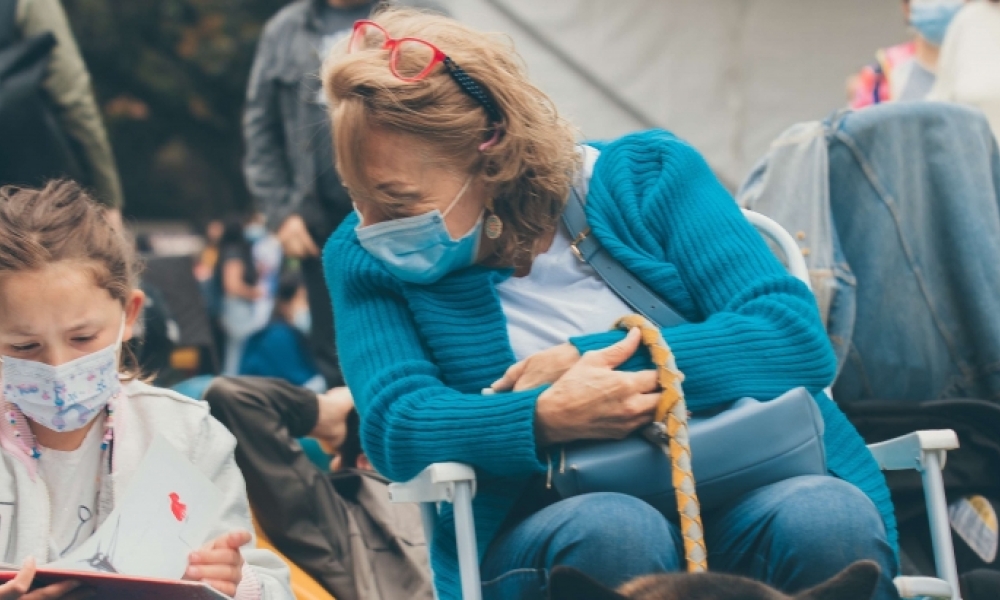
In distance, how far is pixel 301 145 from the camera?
199 inches

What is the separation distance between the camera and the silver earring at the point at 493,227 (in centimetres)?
281

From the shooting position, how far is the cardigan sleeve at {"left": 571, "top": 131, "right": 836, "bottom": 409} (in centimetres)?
254

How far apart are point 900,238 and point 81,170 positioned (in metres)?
2.90

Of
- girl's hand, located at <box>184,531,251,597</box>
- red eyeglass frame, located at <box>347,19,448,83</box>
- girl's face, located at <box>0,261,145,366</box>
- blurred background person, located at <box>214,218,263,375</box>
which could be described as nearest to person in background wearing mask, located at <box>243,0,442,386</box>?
red eyeglass frame, located at <box>347,19,448,83</box>

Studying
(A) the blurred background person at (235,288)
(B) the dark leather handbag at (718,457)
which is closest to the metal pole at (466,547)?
(B) the dark leather handbag at (718,457)

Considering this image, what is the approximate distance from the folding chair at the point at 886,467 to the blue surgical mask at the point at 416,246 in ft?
A: 1.39

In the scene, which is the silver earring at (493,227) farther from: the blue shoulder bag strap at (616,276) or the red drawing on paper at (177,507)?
the red drawing on paper at (177,507)

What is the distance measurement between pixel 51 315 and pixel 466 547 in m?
0.93

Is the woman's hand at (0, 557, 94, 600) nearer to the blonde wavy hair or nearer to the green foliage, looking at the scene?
the blonde wavy hair

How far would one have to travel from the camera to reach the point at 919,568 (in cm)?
334

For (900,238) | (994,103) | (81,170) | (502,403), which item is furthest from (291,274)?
(502,403)

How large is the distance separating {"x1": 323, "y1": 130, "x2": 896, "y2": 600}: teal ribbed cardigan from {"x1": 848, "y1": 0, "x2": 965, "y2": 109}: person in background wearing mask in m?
2.81

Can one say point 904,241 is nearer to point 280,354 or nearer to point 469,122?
point 469,122

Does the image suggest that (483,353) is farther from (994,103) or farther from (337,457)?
(994,103)
